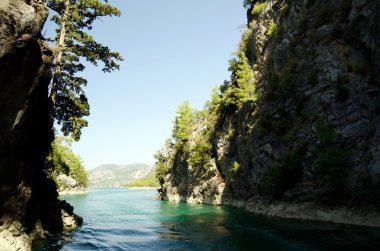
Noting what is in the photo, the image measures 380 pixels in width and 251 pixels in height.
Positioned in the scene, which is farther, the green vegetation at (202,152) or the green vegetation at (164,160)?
the green vegetation at (164,160)

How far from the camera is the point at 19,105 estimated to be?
12859 millimetres

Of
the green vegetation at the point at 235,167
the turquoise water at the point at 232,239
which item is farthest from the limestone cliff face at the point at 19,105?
the green vegetation at the point at 235,167

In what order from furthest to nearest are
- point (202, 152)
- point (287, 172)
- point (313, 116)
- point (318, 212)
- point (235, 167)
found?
point (202, 152)
point (235, 167)
point (287, 172)
point (313, 116)
point (318, 212)

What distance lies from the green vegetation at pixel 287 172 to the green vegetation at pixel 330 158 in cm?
225

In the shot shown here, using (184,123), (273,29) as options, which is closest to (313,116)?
(273,29)

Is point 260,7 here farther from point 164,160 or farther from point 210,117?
point 164,160

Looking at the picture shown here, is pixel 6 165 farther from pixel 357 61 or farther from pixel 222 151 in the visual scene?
pixel 222 151

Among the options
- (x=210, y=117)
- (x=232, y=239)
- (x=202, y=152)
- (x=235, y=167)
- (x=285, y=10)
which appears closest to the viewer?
(x=232, y=239)

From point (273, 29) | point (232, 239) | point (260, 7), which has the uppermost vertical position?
point (260, 7)

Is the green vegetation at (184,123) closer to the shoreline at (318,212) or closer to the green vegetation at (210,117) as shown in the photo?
the green vegetation at (210,117)

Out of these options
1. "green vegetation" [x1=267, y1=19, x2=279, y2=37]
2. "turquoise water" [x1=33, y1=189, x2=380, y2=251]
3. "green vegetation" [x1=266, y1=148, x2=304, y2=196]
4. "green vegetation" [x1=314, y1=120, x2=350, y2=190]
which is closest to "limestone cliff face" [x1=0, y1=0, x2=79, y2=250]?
"turquoise water" [x1=33, y1=189, x2=380, y2=251]

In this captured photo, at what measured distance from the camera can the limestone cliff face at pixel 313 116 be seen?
22031 mm

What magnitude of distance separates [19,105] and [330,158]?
19.8 m

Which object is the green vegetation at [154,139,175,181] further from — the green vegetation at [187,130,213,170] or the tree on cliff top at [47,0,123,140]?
the tree on cliff top at [47,0,123,140]
